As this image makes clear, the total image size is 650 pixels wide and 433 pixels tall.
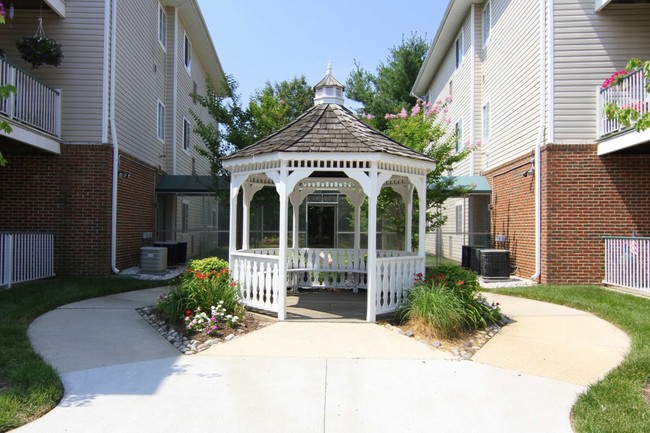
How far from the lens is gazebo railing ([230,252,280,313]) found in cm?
814

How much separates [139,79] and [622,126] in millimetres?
12971

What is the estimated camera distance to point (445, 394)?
4684 millimetres

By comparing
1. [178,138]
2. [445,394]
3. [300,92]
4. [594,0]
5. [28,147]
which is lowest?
[445,394]

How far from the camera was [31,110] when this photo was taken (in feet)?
35.3

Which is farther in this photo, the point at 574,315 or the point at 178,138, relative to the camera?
the point at 178,138

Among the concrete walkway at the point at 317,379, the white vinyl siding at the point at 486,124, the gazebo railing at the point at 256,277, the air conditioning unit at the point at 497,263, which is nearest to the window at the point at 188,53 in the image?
the white vinyl siding at the point at 486,124

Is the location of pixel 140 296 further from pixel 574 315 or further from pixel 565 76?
pixel 565 76

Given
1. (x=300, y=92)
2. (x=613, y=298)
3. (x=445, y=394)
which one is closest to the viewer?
(x=445, y=394)

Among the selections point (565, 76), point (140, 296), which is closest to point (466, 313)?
point (140, 296)

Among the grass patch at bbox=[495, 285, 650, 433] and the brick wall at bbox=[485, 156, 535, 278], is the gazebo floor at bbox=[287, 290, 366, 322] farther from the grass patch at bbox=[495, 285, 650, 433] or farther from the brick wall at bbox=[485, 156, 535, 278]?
the brick wall at bbox=[485, 156, 535, 278]

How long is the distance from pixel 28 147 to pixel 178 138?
7708 mm

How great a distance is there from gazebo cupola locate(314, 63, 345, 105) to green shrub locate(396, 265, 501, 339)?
4.09m

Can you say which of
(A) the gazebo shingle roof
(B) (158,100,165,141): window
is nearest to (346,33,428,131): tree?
(B) (158,100,165,141): window

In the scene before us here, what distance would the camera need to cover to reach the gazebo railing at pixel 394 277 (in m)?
7.91
